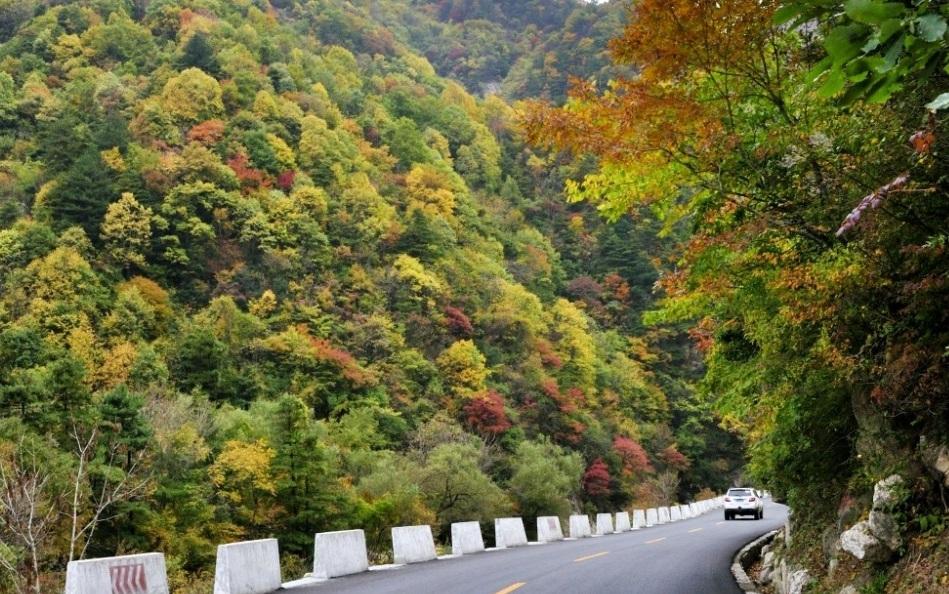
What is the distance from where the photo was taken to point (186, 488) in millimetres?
28844

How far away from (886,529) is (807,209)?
314cm

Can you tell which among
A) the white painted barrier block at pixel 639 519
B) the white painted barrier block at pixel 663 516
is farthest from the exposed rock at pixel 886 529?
the white painted barrier block at pixel 663 516

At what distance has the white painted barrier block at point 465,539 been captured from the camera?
17141mm

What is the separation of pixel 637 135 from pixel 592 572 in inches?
305

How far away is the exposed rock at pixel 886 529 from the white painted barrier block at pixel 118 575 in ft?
22.1

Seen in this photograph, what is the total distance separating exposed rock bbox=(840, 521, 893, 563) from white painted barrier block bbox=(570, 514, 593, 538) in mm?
18382

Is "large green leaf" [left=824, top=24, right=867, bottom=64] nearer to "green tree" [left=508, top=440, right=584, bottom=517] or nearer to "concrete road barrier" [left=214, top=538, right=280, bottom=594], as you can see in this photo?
"concrete road barrier" [left=214, top=538, right=280, bottom=594]

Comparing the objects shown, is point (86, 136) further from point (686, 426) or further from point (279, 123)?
point (686, 426)

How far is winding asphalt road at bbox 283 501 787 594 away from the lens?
395 inches

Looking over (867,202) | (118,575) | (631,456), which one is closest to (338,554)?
(118,575)

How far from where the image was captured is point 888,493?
7516 mm

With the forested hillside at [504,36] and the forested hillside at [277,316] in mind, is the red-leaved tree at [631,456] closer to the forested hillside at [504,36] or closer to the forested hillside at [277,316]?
the forested hillside at [277,316]

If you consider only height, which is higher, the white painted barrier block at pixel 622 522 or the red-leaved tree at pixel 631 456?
the red-leaved tree at pixel 631 456

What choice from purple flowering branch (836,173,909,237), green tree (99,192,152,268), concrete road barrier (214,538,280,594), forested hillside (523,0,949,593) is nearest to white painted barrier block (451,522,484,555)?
concrete road barrier (214,538,280,594)
